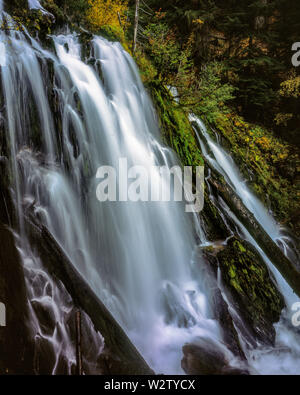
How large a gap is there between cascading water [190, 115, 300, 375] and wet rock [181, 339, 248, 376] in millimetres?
604

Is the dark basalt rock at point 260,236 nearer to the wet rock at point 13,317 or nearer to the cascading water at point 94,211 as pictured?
the cascading water at point 94,211

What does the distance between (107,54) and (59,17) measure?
6.89 feet

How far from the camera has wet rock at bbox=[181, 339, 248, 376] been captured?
4.53 metres

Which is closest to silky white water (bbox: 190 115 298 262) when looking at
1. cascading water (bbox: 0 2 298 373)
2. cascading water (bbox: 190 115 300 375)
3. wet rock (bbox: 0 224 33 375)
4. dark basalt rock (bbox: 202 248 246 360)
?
cascading water (bbox: 190 115 300 375)

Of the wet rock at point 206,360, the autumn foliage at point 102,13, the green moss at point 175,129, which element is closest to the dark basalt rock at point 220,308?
the wet rock at point 206,360

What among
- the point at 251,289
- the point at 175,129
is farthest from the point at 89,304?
the point at 175,129

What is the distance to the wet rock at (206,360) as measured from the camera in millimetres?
4530

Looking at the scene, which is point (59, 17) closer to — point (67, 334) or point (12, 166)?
point (12, 166)

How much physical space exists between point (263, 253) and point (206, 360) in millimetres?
3637

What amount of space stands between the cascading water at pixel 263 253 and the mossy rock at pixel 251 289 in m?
0.24

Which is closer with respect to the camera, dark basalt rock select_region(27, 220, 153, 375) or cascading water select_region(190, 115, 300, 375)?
dark basalt rock select_region(27, 220, 153, 375)

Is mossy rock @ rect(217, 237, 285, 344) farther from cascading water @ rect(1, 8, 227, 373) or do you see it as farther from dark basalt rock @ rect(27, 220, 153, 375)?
dark basalt rock @ rect(27, 220, 153, 375)

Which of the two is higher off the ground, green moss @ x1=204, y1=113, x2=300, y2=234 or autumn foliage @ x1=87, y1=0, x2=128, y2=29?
autumn foliage @ x1=87, y1=0, x2=128, y2=29

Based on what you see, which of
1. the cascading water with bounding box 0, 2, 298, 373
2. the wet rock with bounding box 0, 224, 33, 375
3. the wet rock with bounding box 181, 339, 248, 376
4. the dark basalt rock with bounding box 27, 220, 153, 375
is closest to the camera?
the wet rock with bounding box 0, 224, 33, 375
